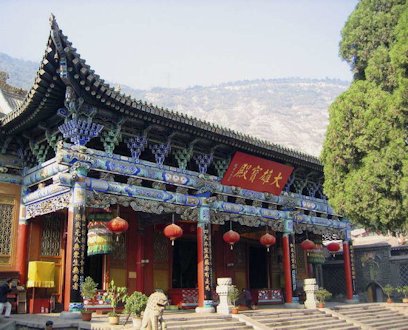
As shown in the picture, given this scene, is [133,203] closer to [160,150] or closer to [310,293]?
[160,150]

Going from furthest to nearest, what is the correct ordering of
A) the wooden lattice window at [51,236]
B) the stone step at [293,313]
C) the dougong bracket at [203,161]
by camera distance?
the dougong bracket at [203,161]
the wooden lattice window at [51,236]
the stone step at [293,313]

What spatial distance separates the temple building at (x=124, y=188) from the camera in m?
11.6

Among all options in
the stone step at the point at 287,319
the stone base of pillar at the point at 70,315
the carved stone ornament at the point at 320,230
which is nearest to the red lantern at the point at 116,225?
the stone base of pillar at the point at 70,315

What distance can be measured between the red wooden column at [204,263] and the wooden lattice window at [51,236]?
4.22 m

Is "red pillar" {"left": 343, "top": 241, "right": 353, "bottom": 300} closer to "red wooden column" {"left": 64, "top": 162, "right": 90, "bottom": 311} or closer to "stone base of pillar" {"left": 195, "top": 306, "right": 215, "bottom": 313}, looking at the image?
"stone base of pillar" {"left": 195, "top": 306, "right": 215, "bottom": 313}

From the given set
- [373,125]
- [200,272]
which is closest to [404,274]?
[200,272]

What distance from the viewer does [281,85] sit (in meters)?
187

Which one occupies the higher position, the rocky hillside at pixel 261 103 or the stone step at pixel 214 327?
the rocky hillside at pixel 261 103

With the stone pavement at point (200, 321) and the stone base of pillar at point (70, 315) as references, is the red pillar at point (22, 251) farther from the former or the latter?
the stone base of pillar at point (70, 315)

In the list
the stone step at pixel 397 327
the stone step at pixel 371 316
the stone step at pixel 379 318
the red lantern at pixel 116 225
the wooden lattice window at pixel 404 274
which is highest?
the red lantern at pixel 116 225

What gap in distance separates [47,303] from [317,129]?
12762 centimetres

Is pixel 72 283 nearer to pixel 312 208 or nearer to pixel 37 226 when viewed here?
pixel 37 226

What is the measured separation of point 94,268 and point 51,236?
1623mm

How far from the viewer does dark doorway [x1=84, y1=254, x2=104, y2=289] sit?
564 inches
